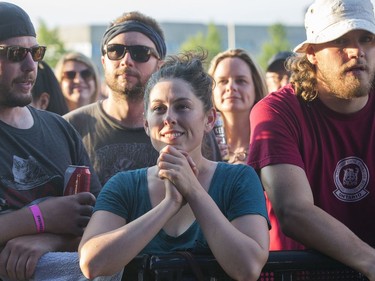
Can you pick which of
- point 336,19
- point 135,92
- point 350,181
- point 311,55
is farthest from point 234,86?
point 350,181

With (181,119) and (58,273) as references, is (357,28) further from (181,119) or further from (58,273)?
(58,273)

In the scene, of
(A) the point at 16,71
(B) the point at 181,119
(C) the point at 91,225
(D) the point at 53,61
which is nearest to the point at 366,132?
(B) the point at 181,119

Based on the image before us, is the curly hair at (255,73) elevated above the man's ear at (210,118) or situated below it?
above

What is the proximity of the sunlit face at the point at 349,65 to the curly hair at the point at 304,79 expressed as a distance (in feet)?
0.17

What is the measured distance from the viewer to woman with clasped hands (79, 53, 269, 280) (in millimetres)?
3260

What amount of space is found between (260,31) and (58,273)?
81.5 meters

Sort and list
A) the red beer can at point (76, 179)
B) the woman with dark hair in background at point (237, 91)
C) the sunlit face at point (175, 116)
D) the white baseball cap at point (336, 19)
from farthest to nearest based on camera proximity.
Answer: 1. the woman with dark hair in background at point (237, 91)
2. the white baseball cap at point (336, 19)
3. the red beer can at point (76, 179)
4. the sunlit face at point (175, 116)

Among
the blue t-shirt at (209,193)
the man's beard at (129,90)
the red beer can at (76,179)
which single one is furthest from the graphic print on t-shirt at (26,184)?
the man's beard at (129,90)

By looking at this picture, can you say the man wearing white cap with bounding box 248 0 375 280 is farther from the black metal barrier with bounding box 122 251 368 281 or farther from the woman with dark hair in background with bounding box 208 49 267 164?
the woman with dark hair in background with bounding box 208 49 267 164

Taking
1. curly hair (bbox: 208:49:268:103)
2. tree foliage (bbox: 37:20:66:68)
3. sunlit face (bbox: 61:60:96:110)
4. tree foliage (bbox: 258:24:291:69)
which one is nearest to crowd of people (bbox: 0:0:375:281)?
curly hair (bbox: 208:49:268:103)

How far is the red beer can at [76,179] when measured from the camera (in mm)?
3850

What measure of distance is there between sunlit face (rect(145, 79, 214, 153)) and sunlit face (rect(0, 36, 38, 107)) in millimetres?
744

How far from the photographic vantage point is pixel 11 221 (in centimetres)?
370

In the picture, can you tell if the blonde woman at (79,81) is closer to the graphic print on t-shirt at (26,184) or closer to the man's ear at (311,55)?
the man's ear at (311,55)
